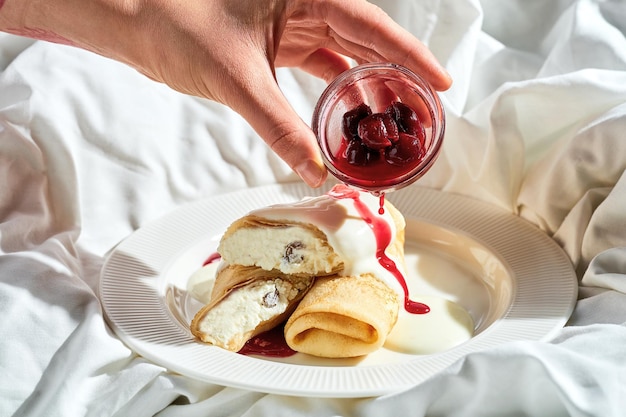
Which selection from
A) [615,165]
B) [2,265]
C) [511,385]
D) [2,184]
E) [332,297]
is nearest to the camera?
[511,385]

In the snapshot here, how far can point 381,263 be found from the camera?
2.76 m

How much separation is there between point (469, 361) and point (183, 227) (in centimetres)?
143

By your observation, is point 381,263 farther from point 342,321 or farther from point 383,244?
point 342,321

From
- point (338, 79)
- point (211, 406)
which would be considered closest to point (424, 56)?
point (338, 79)

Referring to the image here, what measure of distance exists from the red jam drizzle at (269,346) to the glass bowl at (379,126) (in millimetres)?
526

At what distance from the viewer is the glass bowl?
2584 millimetres

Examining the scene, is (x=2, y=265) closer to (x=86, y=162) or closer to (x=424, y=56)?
(x=86, y=162)

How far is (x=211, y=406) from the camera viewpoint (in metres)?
2.33

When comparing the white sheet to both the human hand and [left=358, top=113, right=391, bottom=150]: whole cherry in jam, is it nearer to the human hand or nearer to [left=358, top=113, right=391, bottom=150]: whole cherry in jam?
the human hand

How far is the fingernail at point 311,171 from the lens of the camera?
241 centimetres

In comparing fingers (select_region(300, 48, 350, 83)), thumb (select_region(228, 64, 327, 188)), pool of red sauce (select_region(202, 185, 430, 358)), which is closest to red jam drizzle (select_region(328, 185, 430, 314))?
pool of red sauce (select_region(202, 185, 430, 358))

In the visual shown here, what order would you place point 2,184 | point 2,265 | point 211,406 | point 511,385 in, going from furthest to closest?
point 2,184, point 2,265, point 211,406, point 511,385

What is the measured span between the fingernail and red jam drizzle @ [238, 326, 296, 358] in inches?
21.1

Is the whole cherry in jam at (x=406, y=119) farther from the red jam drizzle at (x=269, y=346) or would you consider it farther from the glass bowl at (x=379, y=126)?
the red jam drizzle at (x=269, y=346)
